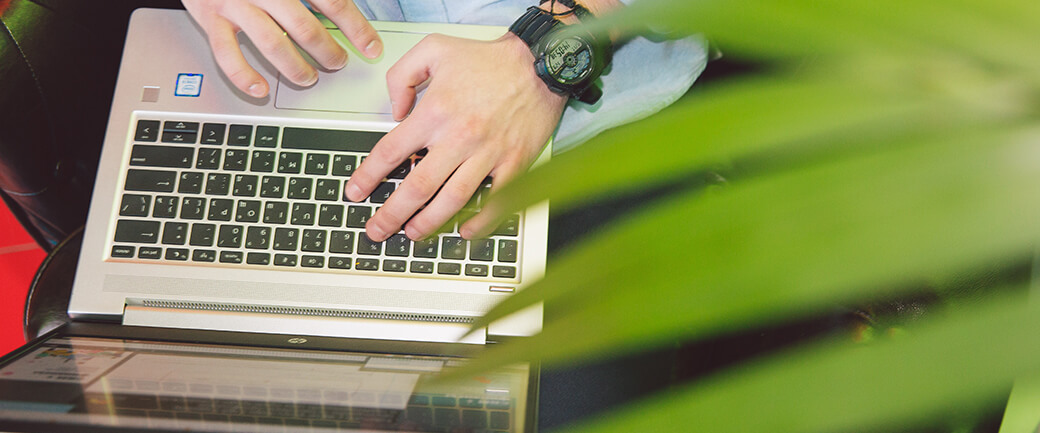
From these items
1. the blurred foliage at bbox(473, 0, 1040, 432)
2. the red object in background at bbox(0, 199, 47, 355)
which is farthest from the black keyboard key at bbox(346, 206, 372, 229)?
the red object in background at bbox(0, 199, 47, 355)

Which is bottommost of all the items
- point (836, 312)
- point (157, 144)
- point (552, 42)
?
point (836, 312)

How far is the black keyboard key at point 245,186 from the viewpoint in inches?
26.8

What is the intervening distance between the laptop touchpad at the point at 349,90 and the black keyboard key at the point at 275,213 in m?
0.11

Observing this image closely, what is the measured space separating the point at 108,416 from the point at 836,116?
0.55 metres

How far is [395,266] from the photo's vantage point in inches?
25.8

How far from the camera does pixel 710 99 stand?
0.11 m

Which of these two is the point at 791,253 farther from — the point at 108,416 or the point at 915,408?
the point at 108,416

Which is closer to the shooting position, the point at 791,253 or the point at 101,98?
the point at 791,253

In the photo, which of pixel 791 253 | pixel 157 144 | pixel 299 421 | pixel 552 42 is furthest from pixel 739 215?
pixel 157 144

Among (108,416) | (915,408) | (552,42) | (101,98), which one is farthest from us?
(101,98)

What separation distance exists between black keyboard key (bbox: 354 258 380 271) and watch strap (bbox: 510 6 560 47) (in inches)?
11.0

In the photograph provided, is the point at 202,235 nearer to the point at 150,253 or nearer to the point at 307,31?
the point at 150,253

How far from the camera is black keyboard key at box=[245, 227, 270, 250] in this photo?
0.67 m

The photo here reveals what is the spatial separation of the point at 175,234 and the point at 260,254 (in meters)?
0.09
